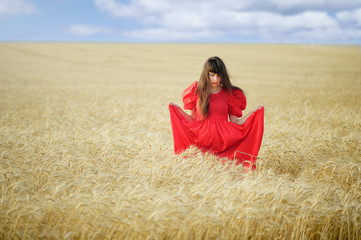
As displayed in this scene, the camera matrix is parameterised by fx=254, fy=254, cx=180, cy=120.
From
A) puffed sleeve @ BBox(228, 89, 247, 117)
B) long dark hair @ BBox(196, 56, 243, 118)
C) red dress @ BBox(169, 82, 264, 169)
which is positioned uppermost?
long dark hair @ BBox(196, 56, 243, 118)

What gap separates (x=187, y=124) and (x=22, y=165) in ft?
7.50

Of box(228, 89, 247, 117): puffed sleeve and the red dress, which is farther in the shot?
box(228, 89, 247, 117): puffed sleeve

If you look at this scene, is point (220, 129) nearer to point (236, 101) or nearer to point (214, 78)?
point (236, 101)

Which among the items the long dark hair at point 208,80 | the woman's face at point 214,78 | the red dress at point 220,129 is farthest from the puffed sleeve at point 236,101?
the woman's face at point 214,78

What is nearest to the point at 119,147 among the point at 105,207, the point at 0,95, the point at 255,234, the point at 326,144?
the point at 105,207

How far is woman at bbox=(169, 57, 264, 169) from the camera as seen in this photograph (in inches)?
147

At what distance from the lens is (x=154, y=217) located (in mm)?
2109

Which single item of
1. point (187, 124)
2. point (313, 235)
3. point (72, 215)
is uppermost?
point (187, 124)

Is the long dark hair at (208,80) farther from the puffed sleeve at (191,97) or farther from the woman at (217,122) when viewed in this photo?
the puffed sleeve at (191,97)

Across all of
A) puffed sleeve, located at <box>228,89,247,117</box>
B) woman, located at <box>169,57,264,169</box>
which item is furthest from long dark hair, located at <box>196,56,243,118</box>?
puffed sleeve, located at <box>228,89,247,117</box>

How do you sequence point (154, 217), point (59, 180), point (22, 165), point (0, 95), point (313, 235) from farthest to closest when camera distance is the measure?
point (0, 95)
point (22, 165)
point (59, 180)
point (313, 235)
point (154, 217)

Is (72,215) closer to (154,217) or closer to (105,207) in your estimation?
(105,207)

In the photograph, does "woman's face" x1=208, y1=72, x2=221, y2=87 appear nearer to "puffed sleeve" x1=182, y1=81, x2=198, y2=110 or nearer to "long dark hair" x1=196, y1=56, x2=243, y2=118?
"long dark hair" x1=196, y1=56, x2=243, y2=118

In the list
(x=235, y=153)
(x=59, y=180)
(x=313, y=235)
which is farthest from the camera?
(x=235, y=153)
